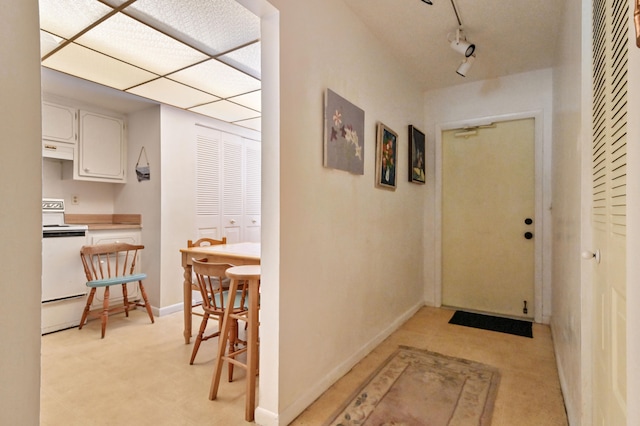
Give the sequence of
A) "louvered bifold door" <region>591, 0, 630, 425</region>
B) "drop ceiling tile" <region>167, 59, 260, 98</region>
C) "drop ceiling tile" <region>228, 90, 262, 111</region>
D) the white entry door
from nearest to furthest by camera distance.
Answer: "louvered bifold door" <region>591, 0, 630, 425</region> < "drop ceiling tile" <region>167, 59, 260, 98</region> < "drop ceiling tile" <region>228, 90, 262, 111</region> < the white entry door

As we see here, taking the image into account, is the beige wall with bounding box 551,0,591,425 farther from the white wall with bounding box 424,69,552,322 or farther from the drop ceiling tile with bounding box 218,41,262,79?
the drop ceiling tile with bounding box 218,41,262,79

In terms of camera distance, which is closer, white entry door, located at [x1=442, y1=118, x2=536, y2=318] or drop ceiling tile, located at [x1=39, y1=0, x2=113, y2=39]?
drop ceiling tile, located at [x1=39, y1=0, x2=113, y2=39]

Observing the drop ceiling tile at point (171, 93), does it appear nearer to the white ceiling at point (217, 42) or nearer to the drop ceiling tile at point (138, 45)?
the white ceiling at point (217, 42)

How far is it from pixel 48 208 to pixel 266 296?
286cm

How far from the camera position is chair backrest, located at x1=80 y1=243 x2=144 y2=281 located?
3.07 metres

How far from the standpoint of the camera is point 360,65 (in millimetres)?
2369

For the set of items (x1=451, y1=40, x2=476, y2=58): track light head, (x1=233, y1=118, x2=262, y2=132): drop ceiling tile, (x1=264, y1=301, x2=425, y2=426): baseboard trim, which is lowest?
(x1=264, y1=301, x2=425, y2=426): baseboard trim

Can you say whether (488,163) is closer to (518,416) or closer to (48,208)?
(518,416)

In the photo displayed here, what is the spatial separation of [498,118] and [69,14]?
142 inches

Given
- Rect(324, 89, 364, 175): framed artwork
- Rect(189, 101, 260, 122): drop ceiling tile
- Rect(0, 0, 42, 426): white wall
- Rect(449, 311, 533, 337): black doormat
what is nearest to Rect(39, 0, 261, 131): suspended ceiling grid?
Rect(189, 101, 260, 122): drop ceiling tile

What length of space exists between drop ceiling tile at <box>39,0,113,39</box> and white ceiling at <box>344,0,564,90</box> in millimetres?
1529

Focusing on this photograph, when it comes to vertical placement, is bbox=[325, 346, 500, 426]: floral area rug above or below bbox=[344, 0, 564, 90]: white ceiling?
below

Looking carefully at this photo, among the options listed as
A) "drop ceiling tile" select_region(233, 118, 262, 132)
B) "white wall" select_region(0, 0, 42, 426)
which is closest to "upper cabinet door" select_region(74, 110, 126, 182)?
"drop ceiling tile" select_region(233, 118, 262, 132)

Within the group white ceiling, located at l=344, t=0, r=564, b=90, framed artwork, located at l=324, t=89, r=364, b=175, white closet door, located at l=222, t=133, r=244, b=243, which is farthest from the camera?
white closet door, located at l=222, t=133, r=244, b=243
